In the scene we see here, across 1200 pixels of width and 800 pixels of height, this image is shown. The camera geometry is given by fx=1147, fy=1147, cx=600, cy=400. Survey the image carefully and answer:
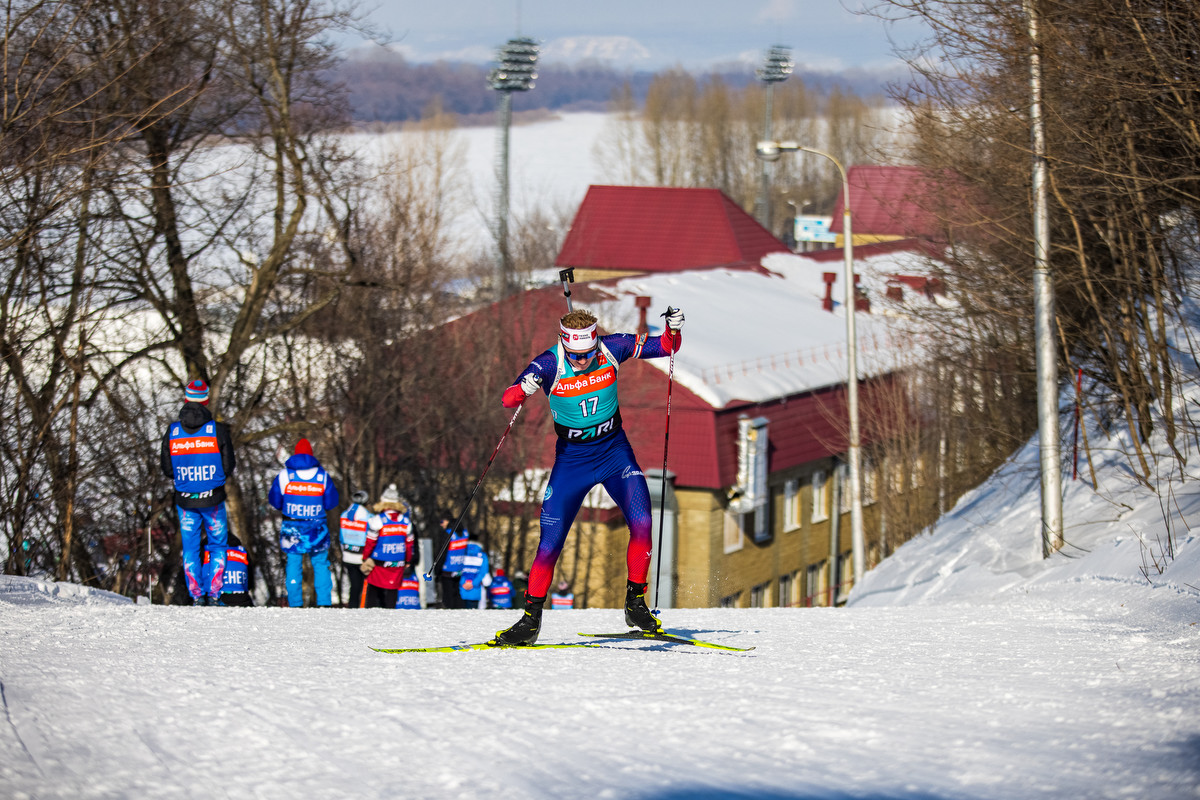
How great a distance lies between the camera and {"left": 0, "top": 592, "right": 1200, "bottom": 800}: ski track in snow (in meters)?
3.75

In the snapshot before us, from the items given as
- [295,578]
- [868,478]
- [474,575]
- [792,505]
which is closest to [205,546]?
[295,578]

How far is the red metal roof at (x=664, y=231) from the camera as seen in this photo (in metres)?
50.7

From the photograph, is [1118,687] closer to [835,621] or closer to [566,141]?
[835,621]

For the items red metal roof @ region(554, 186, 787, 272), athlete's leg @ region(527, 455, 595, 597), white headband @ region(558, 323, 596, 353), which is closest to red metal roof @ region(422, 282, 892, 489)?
athlete's leg @ region(527, 455, 595, 597)

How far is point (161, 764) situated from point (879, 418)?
22.6 m

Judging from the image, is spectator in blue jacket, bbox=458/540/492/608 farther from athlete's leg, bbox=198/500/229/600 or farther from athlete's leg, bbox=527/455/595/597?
athlete's leg, bbox=527/455/595/597

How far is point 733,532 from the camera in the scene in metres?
27.4

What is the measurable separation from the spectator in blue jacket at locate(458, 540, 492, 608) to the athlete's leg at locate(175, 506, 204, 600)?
439 cm

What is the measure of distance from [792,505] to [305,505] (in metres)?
20.1

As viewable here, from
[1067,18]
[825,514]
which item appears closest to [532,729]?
[1067,18]

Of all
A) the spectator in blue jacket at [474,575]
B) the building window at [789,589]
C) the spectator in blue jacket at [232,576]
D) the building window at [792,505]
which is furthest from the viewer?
the building window at [789,589]

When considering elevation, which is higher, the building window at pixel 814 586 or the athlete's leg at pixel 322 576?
the athlete's leg at pixel 322 576

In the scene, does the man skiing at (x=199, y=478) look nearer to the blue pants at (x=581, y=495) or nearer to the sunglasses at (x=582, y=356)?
the blue pants at (x=581, y=495)

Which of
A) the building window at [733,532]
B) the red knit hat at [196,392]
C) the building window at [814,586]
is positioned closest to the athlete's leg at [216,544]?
the red knit hat at [196,392]
